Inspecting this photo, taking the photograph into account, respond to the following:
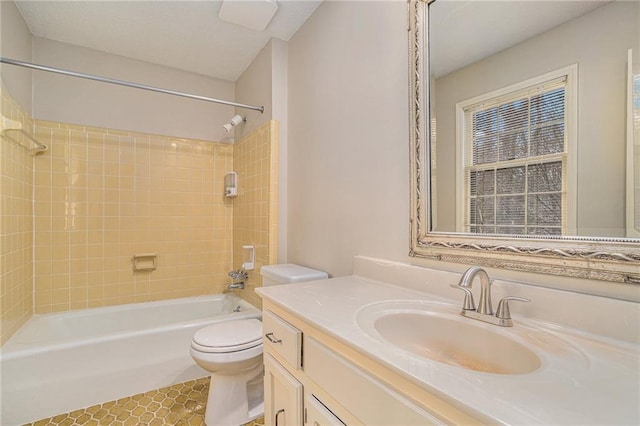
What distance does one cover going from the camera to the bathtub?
1.57m

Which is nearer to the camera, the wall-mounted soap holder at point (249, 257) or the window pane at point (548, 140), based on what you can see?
the window pane at point (548, 140)

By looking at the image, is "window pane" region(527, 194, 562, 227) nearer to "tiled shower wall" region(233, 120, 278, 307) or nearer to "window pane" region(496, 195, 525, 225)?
"window pane" region(496, 195, 525, 225)

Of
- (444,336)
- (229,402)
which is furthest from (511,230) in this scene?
(229,402)

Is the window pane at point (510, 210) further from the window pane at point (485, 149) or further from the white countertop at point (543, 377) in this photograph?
the white countertop at point (543, 377)

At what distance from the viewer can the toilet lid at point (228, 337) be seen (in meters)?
1.52

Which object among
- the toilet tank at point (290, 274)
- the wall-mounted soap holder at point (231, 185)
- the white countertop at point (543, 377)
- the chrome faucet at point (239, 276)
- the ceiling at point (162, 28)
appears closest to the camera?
the white countertop at point (543, 377)

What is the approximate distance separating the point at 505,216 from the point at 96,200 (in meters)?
2.80

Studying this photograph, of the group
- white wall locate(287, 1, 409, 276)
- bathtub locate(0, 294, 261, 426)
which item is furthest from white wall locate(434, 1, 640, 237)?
bathtub locate(0, 294, 261, 426)

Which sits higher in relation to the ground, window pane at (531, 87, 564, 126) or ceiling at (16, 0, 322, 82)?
ceiling at (16, 0, 322, 82)

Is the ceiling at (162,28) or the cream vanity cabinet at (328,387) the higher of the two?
the ceiling at (162,28)

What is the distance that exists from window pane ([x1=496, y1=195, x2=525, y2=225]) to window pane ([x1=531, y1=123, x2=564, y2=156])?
145 millimetres

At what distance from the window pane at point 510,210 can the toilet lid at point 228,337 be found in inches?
51.7

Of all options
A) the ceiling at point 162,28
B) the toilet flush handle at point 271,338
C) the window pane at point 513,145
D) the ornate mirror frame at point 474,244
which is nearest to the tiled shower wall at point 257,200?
the ceiling at point 162,28

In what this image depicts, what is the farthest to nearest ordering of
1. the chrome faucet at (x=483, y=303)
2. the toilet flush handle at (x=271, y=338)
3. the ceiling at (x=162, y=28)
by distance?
the ceiling at (x=162, y=28) → the toilet flush handle at (x=271, y=338) → the chrome faucet at (x=483, y=303)
